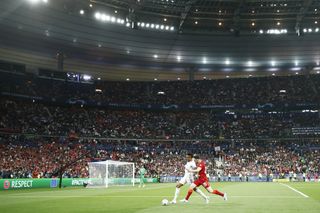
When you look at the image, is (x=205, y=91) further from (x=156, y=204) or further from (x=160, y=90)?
(x=156, y=204)

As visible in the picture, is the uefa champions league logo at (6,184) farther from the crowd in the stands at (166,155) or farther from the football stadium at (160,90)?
the crowd in the stands at (166,155)

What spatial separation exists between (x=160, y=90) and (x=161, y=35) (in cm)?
1738

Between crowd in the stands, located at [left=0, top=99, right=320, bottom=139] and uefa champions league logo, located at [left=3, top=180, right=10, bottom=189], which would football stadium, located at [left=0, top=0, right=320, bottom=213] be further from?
uefa champions league logo, located at [left=3, top=180, right=10, bottom=189]

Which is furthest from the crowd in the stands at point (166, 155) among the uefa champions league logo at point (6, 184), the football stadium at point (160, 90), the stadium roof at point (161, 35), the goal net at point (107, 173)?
the stadium roof at point (161, 35)

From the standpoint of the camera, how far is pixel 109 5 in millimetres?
51594

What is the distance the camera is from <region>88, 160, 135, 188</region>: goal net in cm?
4072

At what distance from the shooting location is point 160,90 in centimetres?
7544

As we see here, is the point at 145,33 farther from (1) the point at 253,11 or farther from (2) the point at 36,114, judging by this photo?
(2) the point at 36,114

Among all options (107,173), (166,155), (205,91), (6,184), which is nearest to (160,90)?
(205,91)

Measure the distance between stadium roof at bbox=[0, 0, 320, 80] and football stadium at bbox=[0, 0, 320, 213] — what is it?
175mm

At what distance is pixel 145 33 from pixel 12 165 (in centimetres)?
2583

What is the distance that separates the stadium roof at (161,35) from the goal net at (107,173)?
1960cm

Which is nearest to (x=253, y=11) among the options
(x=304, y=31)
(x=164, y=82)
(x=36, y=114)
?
(x=304, y=31)

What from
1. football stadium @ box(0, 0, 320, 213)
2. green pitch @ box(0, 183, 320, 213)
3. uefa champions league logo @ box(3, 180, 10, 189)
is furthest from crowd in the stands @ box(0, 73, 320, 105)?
green pitch @ box(0, 183, 320, 213)
